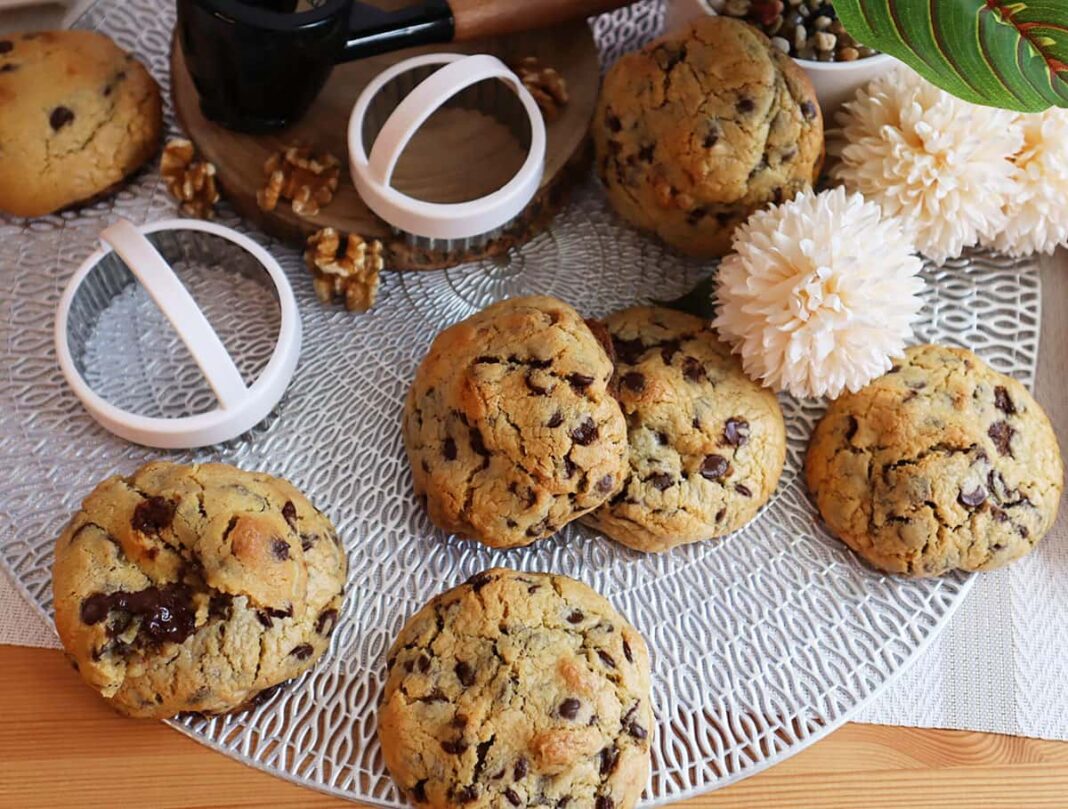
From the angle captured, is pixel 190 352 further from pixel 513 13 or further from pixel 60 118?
pixel 513 13

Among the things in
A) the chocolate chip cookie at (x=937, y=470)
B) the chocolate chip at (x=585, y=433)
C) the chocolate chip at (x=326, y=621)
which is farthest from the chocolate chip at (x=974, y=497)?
the chocolate chip at (x=326, y=621)

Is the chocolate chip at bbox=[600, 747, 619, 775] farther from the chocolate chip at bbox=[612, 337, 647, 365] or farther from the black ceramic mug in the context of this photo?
the black ceramic mug

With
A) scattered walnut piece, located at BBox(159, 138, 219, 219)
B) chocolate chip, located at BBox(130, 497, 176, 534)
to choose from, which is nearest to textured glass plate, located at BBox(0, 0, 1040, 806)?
scattered walnut piece, located at BBox(159, 138, 219, 219)

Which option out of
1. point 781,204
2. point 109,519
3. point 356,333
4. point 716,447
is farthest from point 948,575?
point 109,519

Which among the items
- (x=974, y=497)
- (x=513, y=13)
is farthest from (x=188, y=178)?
(x=974, y=497)

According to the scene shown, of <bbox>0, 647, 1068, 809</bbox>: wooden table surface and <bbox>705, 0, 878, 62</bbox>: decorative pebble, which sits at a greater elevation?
<bbox>705, 0, 878, 62</bbox>: decorative pebble
